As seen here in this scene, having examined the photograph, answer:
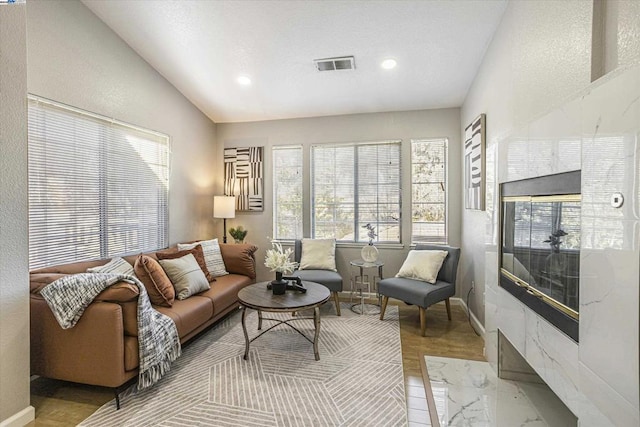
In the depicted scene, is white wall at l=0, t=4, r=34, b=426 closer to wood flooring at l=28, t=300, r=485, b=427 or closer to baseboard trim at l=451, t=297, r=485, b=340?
wood flooring at l=28, t=300, r=485, b=427

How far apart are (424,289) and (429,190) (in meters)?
1.57

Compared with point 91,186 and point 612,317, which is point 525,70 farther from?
point 91,186

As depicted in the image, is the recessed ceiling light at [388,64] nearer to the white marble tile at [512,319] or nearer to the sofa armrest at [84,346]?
the white marble tile at [512,319]

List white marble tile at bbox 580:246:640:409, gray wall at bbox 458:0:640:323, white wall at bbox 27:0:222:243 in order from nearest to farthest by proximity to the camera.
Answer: white marble tile at bbox 580:246:640:409
gray wall at bbox 458:0:640:323
white wall at bbox 27:0:222:243

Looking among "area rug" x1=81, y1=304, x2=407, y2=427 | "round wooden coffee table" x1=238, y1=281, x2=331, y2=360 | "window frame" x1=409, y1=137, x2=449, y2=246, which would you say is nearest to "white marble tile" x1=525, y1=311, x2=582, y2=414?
"area rug" x1=81, y1=304, x2=407, y2=427

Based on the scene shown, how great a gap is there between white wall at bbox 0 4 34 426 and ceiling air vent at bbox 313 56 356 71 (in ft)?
7.64

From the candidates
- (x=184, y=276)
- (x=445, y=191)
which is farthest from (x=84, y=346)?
(x=445, y=191)

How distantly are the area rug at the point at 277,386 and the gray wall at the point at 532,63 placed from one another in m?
1.33

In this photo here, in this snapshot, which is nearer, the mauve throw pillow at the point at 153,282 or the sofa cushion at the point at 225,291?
the mauve throw pillow at the point at 153,282

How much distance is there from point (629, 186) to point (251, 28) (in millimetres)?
2945

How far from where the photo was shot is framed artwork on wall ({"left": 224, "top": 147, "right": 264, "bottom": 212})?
185 inches

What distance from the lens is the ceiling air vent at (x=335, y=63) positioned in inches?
125

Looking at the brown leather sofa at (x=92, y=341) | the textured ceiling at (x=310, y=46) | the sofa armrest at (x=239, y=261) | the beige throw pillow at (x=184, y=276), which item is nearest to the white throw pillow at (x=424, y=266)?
the sofa armrest at (x=239, y=261)

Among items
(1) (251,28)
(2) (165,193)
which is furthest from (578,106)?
(2) (165,193)
